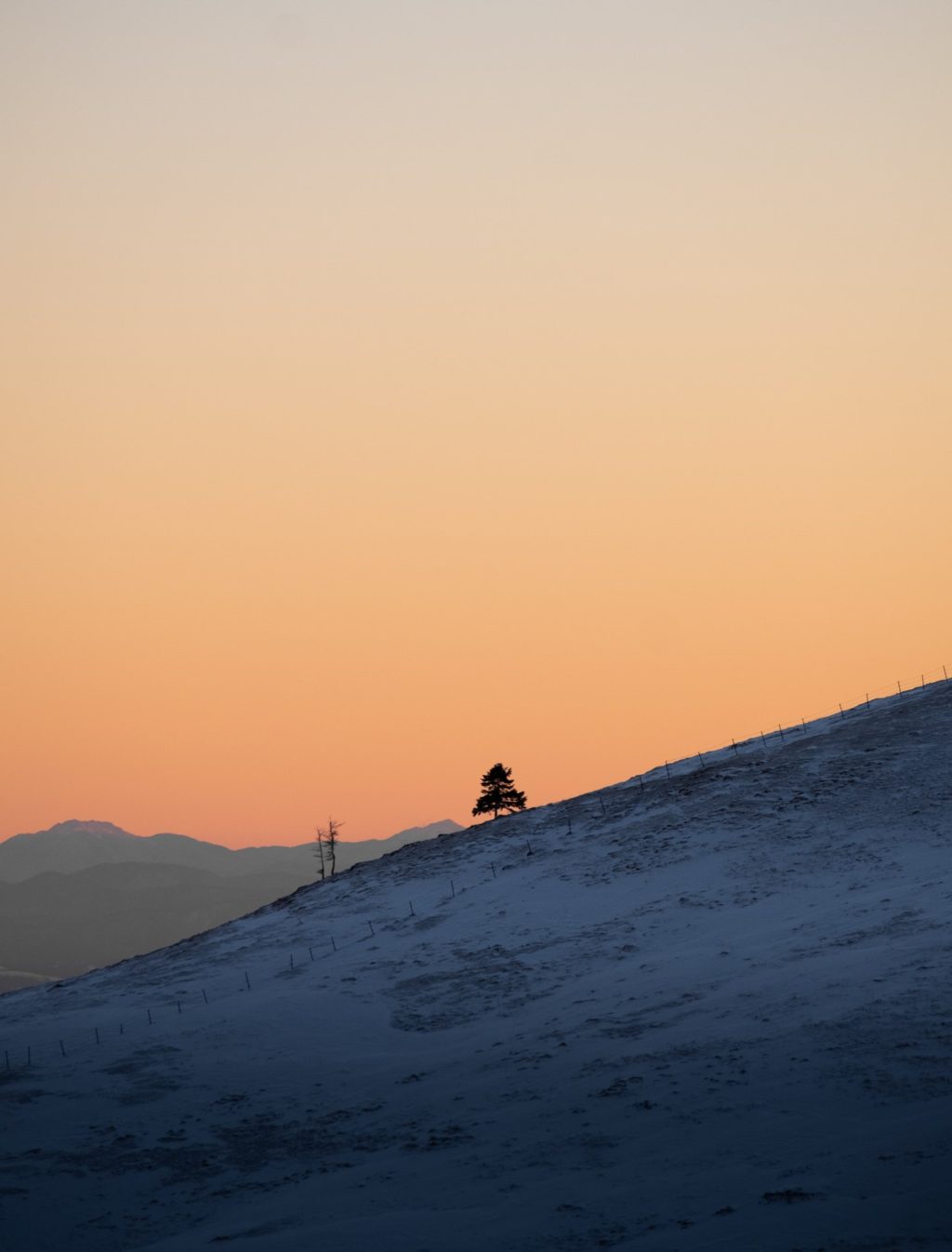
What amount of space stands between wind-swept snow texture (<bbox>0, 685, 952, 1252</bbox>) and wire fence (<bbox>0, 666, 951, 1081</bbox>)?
12.8 inches

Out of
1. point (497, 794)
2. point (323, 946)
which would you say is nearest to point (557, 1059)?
point (323, 946)

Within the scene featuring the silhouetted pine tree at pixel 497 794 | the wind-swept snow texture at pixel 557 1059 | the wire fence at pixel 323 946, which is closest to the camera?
the wind-swept snow texture at pixel 557 1059

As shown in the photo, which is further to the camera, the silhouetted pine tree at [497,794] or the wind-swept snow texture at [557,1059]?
the silhouetted pine tree at [497,794]

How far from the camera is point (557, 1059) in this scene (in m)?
30.4

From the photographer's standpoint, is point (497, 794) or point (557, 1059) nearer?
point (557, 1059)

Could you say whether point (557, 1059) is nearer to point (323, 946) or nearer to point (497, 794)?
point (323, 946)

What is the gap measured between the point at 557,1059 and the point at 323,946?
2391 centimetres

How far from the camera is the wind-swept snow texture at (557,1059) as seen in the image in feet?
66.7

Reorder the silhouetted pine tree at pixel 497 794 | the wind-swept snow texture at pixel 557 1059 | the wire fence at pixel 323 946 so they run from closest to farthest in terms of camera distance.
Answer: the wind-swept snow texture at pixel 557 1059
the wire fence at pixel 323 946
the silhouetted pine tree at pixel 497 794

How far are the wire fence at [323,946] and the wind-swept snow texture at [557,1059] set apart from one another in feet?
1.06

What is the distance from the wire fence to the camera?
4009 centimetres

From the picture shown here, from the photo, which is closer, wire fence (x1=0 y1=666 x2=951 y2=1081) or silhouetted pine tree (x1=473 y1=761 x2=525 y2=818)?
wire fence (x1=0 y1=666 x2=951 y2=1081)

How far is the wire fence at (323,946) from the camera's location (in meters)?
40.1

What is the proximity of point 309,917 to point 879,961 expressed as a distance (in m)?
34.3
